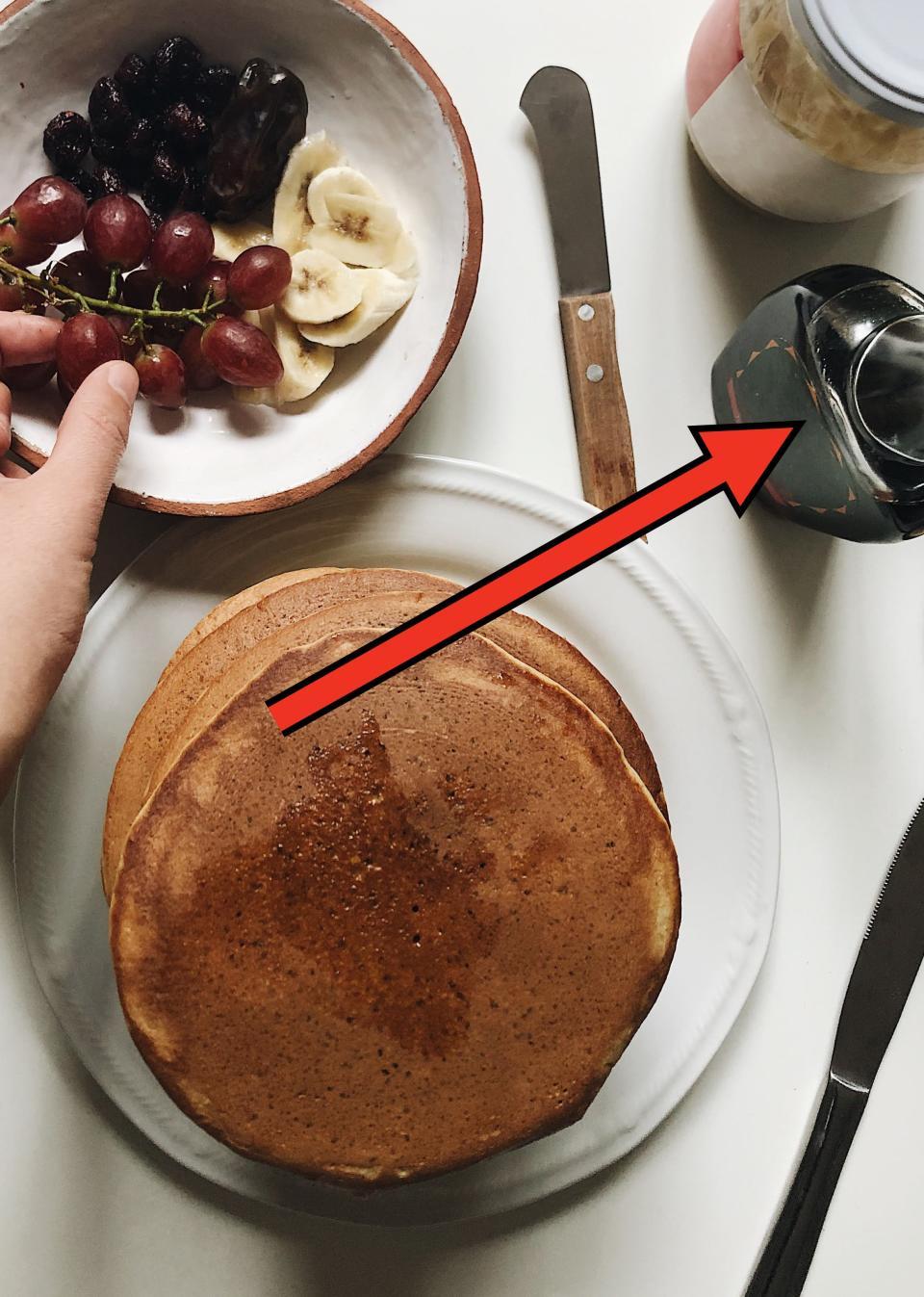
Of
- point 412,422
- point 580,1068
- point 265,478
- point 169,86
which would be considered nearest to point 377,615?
point 265,478

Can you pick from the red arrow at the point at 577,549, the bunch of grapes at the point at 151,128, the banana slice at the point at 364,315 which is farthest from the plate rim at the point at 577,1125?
the bunch of grapes at the point at 151,128

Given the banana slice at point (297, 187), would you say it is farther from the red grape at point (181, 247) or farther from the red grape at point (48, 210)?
the red grape at point (48, 210)

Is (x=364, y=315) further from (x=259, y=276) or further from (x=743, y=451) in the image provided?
(x=743, y=451)

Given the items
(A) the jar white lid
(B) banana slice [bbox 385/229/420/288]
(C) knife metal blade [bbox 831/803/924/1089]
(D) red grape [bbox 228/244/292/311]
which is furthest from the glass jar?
(C) knife metal blade [bbox 831/803/924/1089]

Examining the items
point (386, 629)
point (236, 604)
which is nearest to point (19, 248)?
point (236, 604)

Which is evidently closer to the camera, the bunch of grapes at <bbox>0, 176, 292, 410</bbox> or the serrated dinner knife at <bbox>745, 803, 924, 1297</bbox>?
the bunch of grapes at <bbox>0, 176, 292, 410</bbox>

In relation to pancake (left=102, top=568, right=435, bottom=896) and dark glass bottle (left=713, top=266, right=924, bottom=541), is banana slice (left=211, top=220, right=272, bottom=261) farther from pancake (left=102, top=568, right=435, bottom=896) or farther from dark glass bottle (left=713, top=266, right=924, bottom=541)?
dark glass bottle (left=713, top=266, right=924, bottom=541)
